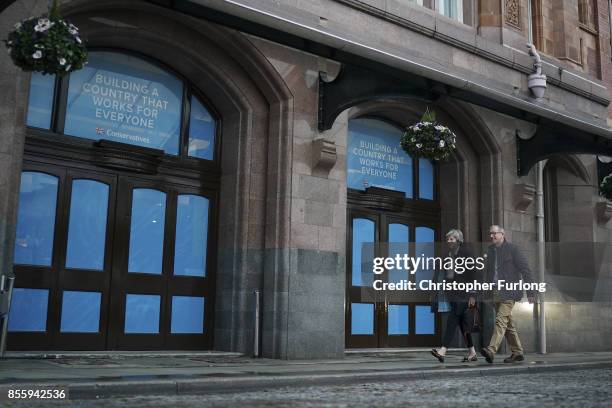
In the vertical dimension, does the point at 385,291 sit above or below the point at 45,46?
below

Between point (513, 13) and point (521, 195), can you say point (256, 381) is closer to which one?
point (521, 195)

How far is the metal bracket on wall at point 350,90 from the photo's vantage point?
12.7 metres

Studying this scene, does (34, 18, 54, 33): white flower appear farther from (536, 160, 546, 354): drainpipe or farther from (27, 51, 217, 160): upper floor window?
(536, 160, 546, 354): drainpipe

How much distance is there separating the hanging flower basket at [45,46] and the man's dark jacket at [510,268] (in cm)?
680

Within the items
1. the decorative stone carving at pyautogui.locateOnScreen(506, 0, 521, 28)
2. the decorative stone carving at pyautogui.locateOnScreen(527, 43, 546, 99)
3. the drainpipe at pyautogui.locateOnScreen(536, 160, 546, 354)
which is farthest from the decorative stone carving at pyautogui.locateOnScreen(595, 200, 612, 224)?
the decorative stone carving at pyautogui.locateOnScreen(506, 0, 521, 28)

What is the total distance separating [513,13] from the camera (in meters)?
17.5

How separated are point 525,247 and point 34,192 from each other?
34.6ft

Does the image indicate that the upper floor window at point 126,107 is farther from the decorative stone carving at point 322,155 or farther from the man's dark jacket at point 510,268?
the man's dark jacket at point 510,268

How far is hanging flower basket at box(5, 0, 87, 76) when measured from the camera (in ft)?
26.7

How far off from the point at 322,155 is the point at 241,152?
1361 millimetres

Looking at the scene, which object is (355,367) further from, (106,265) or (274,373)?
(106,265)

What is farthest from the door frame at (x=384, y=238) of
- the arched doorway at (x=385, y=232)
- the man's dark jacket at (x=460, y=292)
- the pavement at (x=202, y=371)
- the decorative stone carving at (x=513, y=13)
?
the decorative stone carving at (x=513, y=13)

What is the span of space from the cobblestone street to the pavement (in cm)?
24

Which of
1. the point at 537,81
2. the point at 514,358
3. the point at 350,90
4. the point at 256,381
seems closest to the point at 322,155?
the point at 350,90
